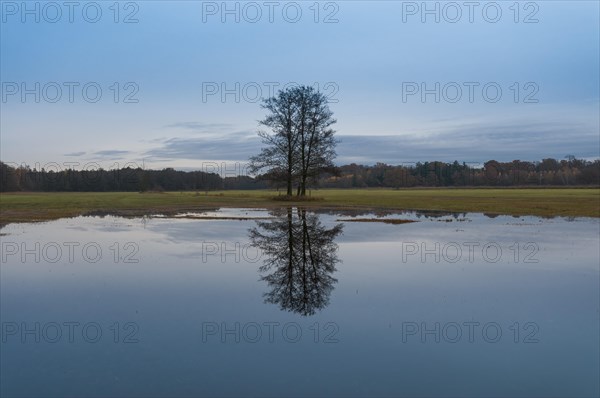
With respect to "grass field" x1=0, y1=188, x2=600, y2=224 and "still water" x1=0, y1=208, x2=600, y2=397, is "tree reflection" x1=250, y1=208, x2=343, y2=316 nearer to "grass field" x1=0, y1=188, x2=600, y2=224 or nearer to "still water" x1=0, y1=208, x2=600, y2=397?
"still water" x1=0, y1=208, x2=600, y2=397

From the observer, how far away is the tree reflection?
35.4ft

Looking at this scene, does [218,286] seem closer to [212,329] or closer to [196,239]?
[212,329]

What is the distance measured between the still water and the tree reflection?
0.09 meters

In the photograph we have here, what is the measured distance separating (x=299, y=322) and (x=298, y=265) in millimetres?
5936

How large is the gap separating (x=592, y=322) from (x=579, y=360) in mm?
2294

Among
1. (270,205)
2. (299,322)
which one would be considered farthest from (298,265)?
(270,205)

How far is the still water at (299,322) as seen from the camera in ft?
21.4

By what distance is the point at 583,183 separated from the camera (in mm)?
183375

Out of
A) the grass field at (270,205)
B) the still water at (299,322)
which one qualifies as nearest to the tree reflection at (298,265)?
the still water at (299,322)

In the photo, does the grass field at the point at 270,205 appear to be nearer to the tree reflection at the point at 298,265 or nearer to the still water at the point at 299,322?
the tree reflection at the point at 298,265

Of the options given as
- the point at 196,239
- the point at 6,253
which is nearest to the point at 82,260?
the point at 6,253

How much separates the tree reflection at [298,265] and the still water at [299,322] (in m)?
0.09

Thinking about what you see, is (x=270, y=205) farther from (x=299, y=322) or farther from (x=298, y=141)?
(x=299, y=322)

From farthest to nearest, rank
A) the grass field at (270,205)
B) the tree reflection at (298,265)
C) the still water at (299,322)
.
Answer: the grass field at (270,205) < the tree reflection at (298,265) < the still water at (299,322)
